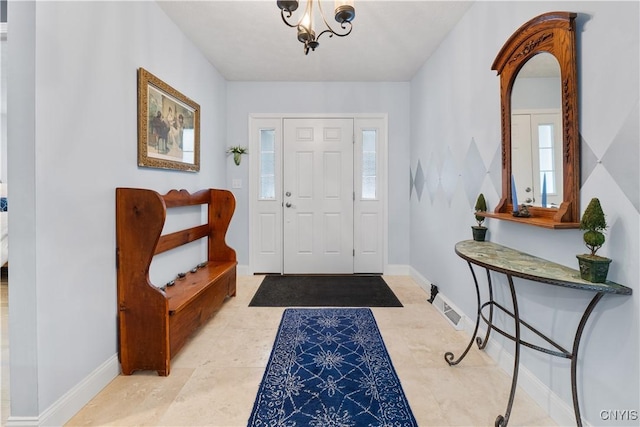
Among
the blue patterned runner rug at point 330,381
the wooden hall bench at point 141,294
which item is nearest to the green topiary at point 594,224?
the blue patterned runner rug at point 330,381

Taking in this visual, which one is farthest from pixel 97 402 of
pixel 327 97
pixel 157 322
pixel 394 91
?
pixel 394 91

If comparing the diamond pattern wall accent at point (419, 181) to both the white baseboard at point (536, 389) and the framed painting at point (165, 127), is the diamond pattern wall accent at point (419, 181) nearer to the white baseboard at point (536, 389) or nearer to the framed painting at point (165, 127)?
the white baseboard at point (536, 389)

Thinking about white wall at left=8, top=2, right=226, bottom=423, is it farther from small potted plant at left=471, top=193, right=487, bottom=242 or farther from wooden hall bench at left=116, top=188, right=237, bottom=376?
small potted plant at left=471, top=193, right=487, bottom=242

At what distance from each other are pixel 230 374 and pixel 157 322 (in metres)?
0.54

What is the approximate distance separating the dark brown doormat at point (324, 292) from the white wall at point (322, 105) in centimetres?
95

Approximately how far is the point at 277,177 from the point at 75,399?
9.40 feet

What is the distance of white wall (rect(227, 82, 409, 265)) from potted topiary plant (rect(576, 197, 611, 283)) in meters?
2.77

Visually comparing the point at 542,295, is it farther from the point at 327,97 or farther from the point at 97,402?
the point at 327,97

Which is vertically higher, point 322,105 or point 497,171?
point 322,105

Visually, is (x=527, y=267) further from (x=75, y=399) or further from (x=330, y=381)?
(x=75, y=399)

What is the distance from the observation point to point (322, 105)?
382 cm

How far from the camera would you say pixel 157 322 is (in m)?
1.73

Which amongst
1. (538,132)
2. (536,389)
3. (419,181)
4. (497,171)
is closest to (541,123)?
(538,132)

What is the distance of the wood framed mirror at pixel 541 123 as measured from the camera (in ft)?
4.29
